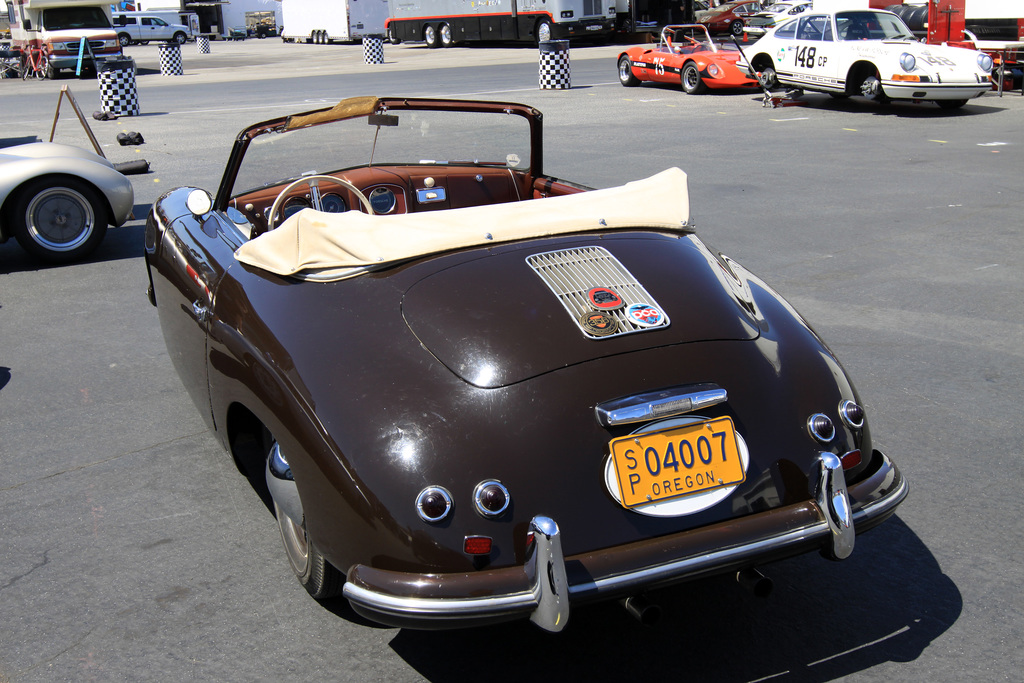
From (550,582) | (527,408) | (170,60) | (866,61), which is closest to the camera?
(550,582)

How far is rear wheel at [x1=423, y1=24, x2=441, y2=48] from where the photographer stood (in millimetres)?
35344

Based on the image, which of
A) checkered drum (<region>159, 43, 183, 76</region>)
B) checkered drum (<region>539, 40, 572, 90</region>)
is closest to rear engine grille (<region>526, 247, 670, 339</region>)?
checkered drum (<region>539, 40, 572, 90</region>)

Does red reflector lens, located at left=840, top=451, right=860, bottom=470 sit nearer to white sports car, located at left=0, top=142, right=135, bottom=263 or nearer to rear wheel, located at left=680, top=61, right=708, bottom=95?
white sports car, located at left=0, top=142, right=135, bottom=263

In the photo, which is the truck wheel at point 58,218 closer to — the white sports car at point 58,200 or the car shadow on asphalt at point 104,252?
the white sports car at point 58,200

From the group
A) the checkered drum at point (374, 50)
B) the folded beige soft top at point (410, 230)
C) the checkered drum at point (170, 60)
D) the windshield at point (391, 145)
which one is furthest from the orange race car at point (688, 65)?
the checkered drum at point (170, 60)

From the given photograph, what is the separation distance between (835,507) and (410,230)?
1498mm

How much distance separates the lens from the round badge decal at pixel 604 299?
270 cm

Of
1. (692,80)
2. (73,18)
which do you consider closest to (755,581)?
(692,80)

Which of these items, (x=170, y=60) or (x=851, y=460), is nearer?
(x=851, y=460)

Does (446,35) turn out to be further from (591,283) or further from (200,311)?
(591,283)

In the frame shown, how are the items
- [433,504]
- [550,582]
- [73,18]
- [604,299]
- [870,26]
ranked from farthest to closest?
[73,18]
[870,26]
[604,299]
[433,504]
[550,582]

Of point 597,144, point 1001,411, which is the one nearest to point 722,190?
point 597,144

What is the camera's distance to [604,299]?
8.95 ft

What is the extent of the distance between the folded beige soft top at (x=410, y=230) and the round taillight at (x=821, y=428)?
3.01 ft
